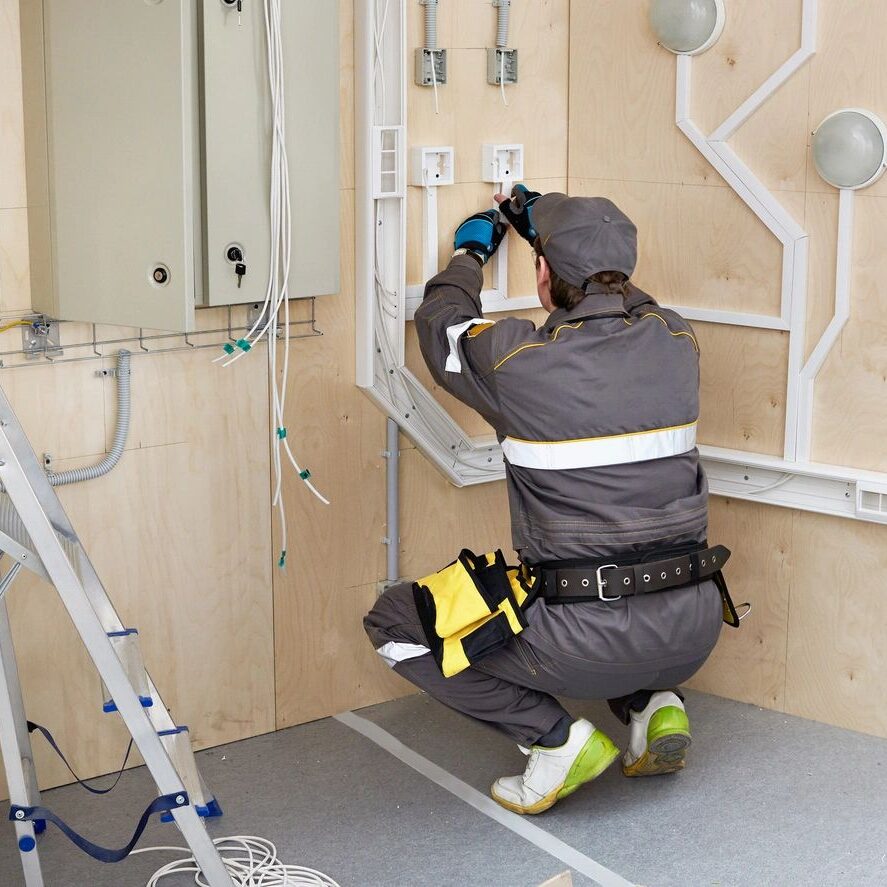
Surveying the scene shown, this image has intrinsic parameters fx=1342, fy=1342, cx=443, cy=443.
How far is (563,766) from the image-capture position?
3072 millimetres

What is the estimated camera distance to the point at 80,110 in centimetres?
284

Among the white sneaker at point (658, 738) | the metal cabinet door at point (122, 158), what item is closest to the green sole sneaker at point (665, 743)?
the white sneaker at point (658, 738)

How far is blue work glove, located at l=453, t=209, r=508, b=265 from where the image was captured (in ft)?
11.5

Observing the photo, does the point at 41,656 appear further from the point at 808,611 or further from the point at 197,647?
the point at 808,611

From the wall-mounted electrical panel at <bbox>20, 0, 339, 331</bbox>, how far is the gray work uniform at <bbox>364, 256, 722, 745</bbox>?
0.54 m

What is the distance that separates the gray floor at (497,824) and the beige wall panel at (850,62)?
1429 millimetres

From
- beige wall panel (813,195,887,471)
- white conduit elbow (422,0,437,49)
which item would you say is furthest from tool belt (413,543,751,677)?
white conduit elbow (422,0,437,49)

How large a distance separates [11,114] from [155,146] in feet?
1.22

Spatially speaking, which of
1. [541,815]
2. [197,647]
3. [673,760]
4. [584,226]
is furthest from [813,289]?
[197,647]

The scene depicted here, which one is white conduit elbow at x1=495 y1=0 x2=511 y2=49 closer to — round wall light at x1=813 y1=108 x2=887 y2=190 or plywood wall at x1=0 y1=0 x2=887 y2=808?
plywood wall at x1=0 y1=0 x2=887 y2=808

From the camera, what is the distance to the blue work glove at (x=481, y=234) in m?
3.51

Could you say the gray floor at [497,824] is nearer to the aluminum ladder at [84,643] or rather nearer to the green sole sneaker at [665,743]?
the green sole sneaker at [665,743]

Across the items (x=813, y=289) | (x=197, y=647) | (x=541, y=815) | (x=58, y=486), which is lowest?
(x=541, y=815)

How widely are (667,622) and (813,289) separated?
99cm
